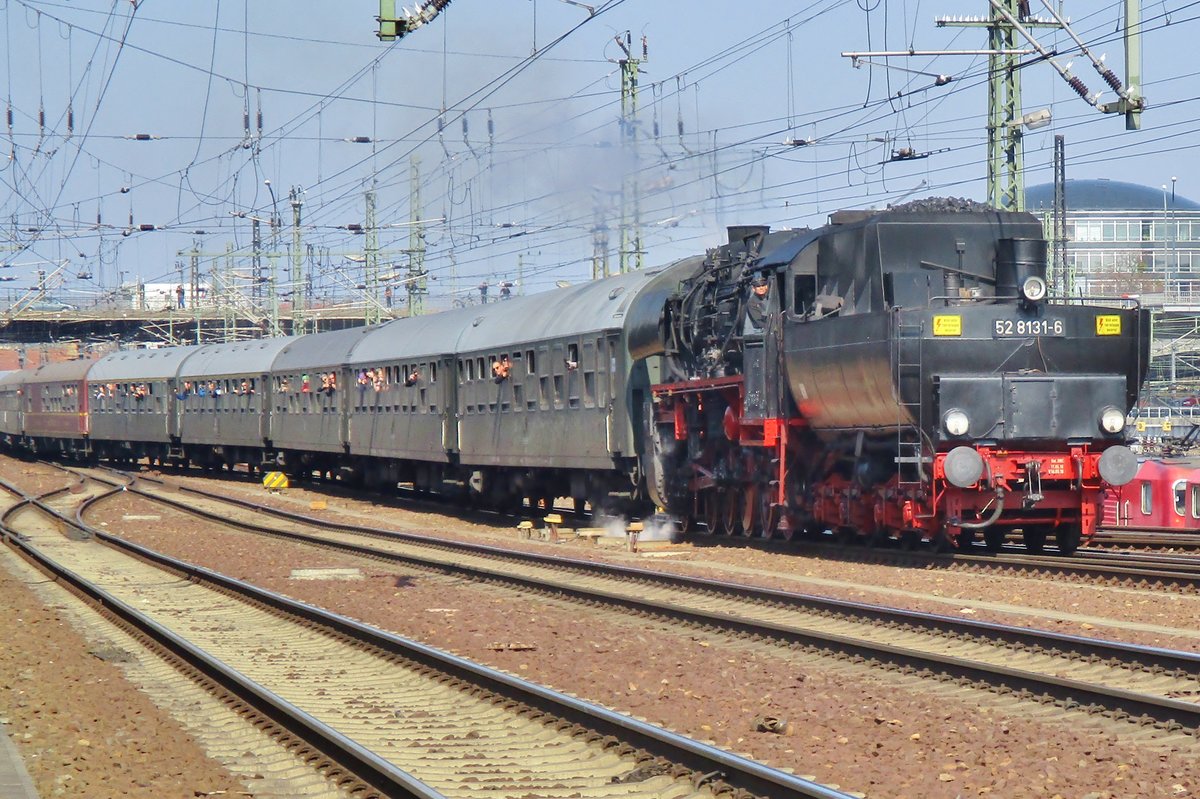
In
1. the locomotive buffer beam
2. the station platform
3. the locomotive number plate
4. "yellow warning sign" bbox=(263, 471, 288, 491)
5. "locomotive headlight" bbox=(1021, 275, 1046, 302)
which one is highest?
"locomotive headlight" bbox=(1021, 275, 1046, 302)

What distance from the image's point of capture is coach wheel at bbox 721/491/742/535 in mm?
20438

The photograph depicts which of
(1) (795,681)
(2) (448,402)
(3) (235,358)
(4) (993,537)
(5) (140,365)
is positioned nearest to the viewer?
(1) (795,681)

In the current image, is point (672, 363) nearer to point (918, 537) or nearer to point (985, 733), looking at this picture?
point (918, 537)

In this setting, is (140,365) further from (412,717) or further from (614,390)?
(412,717)

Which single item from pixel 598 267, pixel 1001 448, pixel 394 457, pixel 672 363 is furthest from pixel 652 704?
pixel 598 267

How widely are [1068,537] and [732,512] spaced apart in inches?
196

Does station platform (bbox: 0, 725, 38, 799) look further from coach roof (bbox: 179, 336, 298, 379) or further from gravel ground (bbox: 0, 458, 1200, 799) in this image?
coach roof (bbox: 179, 336, 298, 379)

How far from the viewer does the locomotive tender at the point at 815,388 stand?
50.7ft

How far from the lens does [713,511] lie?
21.2m

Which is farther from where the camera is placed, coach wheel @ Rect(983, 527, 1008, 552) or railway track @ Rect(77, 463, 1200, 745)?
coach wheel @ Rect(983, 527, 1008, 552)

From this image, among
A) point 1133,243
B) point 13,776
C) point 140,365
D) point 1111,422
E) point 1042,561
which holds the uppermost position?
point 1133,243

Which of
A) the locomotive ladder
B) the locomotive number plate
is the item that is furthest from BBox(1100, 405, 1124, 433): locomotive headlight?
the locomotive ladder

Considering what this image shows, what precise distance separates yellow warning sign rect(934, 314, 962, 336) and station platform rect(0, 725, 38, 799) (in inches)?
398

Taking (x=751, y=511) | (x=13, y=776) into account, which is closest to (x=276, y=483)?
(x=751, y=511)
